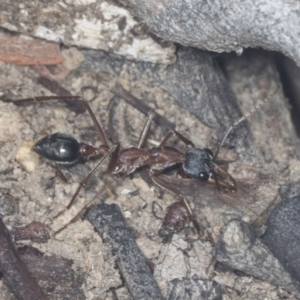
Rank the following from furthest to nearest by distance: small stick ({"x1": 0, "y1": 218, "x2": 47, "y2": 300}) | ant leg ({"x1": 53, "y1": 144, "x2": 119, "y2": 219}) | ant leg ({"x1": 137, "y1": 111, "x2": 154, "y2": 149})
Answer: ant leg ({"x1": 137, "y1": 111, "x2": 154, "y2": 149})
ant leg ({"x1": 53, "y1": 144, "x2": 119, "y2": 219})
small stick ({"x1": 0, "y1": 218, "x2": 47, "y2": 300})

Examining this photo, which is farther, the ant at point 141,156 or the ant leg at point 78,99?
the ant leg at point 78,99

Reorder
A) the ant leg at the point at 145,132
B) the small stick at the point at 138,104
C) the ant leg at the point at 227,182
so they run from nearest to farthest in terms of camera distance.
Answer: the ant leg at the point at 227,182 < the ant leg at the point at 145,132 < the small stick at the point at 138,104

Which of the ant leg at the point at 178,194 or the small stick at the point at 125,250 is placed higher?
the ant leg at the point at 178,194

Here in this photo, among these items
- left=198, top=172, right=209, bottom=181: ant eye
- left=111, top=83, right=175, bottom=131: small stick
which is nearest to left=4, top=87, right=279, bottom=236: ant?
left=198, top=172, right=209, bottom=181: ant eye

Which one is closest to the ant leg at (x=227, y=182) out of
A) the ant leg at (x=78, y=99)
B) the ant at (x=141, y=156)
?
Answer: the ant at (x=141, y=156)

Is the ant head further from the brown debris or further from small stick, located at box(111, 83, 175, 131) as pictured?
the brown debris

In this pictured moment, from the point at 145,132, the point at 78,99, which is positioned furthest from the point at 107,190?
the point at 78,99

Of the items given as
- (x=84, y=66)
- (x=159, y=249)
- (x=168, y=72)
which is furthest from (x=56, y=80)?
(x=159, y=249)

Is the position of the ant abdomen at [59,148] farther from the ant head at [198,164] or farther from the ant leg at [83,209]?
the ant head at [198,164]

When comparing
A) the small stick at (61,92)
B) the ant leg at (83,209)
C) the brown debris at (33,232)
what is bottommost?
the brown debris at (33,232)
